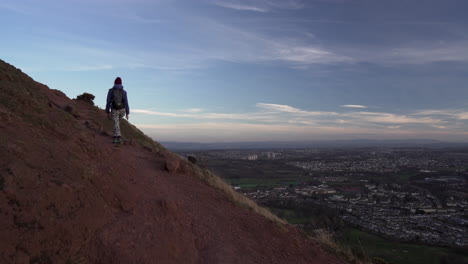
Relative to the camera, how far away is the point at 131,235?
15.1 ft

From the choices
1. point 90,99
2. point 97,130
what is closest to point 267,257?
point 97,130

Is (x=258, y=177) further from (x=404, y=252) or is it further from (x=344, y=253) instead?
(x=344, y=253)

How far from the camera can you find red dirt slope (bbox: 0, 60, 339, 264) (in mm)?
3942

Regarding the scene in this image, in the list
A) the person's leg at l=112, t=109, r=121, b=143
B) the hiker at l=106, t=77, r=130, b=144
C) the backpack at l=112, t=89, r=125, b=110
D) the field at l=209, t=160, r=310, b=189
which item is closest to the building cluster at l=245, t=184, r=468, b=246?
the field at l=209, t=160, r=310, b=189

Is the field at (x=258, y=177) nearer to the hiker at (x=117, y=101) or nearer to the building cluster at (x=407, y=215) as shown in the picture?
the building cluster at (x=407, y=215)

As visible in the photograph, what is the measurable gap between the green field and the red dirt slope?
253 inches

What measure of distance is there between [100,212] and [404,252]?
13968 millimetres

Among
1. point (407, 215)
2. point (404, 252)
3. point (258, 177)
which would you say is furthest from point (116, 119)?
point (258, 177)

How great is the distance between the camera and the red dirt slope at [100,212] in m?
3.94

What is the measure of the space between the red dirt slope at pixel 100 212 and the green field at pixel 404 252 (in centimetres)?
643

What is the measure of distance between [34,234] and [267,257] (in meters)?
3.77

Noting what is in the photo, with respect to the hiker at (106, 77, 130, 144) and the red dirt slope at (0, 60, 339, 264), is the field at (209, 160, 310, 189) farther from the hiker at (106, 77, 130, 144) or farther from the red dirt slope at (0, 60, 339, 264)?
the red dirt slope at (0, 60, 339, 264)

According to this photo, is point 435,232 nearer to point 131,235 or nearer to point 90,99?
point 131,235

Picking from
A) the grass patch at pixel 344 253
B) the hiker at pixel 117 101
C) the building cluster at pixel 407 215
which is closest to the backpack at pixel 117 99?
the hiker at pixel 117 101
